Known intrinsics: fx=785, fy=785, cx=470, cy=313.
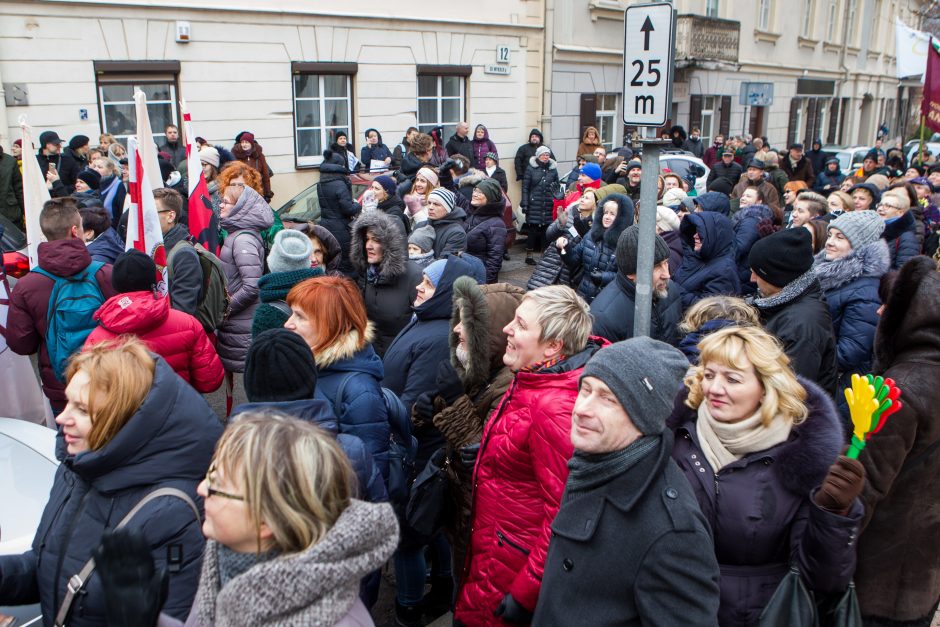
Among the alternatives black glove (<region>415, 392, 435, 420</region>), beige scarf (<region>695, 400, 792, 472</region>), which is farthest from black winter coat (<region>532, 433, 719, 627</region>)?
black glove (<region>415, 392, 435, 420</region>)

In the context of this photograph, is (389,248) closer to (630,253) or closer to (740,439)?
(630,253)

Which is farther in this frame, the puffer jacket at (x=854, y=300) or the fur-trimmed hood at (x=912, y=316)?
the puffer jacket at (x=854, y=300)

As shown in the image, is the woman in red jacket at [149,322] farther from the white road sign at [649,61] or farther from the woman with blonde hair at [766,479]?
the woman with blonde hair at [766,479]

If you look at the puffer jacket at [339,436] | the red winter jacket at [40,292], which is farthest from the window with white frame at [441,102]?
the puffer jacket at [339,436]

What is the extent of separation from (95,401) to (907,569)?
305 cm

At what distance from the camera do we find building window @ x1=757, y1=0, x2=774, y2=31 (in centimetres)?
2659

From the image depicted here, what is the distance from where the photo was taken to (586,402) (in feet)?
7.07

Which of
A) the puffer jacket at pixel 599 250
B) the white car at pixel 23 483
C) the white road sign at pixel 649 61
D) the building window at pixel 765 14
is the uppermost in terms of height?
the building window at pixel 765 14

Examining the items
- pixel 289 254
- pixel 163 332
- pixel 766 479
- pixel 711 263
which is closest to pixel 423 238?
pixel 289 254

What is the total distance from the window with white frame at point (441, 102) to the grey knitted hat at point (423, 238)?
33.0 ft

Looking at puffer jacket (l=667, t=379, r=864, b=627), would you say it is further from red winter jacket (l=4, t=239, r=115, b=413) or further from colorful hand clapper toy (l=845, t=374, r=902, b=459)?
red winter jacket (l=4, t=239, r=115, b=413)

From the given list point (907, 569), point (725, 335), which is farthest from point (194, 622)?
point (907, 569)

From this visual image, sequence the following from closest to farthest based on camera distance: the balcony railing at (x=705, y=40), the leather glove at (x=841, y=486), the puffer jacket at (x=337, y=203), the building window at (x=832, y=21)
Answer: the leather glove at (x=841, y=486), the puffer jacket at (x=337, y=203), the balcony railing at (x=705, y=40), the building window at (x=832, y=21)

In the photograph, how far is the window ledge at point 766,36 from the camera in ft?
86.7
